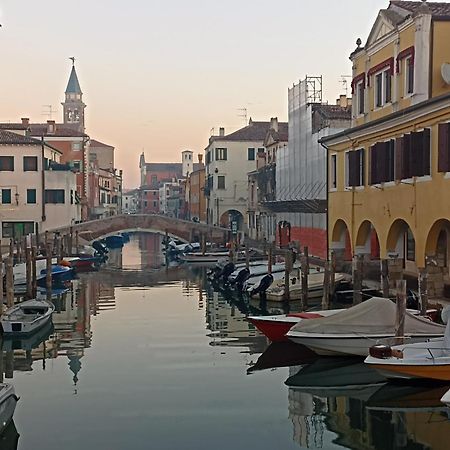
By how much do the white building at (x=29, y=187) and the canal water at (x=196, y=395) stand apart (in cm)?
2390

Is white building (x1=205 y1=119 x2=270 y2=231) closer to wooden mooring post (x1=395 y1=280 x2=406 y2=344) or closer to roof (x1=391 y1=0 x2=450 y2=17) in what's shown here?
roof (x1=391 y1=0 x2=450 y2=17)

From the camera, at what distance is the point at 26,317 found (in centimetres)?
1947

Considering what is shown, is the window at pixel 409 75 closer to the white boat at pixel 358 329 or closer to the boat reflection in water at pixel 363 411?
the white boat at pixel 358 329

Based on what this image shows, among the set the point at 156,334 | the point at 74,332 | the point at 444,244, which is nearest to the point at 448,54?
the point at 444,244

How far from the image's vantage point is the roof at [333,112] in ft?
113

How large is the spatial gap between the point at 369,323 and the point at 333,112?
70.2 ft

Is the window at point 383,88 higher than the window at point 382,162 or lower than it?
higher

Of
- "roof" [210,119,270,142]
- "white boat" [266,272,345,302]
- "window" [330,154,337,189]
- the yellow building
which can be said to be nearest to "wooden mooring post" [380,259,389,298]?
the yellow building

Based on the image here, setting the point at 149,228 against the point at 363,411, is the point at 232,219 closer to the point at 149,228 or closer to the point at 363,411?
the point at 149,228

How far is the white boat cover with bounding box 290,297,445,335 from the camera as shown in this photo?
49.8 feet

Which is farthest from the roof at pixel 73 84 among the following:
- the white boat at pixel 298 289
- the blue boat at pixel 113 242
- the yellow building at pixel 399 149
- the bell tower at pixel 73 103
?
the white boat at pixel 298 289

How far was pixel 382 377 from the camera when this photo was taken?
559 inches

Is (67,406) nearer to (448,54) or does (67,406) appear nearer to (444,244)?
(444,244)

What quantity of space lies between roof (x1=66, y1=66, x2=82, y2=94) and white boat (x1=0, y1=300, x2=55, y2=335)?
7857 centimetres
